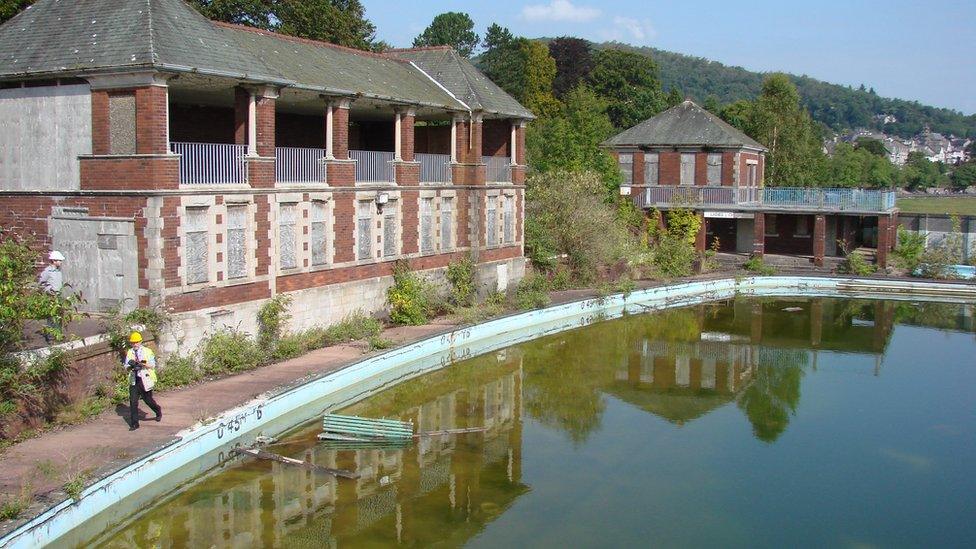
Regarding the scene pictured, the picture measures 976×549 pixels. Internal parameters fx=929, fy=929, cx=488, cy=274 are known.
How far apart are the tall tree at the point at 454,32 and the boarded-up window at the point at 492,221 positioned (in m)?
57.5

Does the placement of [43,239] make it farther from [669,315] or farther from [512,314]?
[669,315]

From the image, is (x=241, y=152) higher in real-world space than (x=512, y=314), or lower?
higher

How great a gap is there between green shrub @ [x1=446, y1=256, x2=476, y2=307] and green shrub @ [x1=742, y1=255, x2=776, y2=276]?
583 inches

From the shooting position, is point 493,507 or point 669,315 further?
point 669,315

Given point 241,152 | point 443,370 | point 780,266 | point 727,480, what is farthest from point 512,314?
point 780,266

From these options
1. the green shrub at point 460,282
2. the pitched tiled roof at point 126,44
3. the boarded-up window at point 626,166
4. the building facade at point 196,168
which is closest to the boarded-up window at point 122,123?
the building facade at point 196,168

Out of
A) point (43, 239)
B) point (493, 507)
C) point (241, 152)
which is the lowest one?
point (493, 507)

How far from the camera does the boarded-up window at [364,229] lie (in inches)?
898

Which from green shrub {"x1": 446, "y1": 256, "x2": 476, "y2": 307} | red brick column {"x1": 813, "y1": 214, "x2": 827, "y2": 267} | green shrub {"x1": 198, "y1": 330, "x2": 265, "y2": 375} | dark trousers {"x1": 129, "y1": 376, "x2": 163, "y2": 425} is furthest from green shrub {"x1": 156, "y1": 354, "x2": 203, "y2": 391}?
red brick column {"x1": 813, "y1": 214, "x2": 827, "y2": 267}

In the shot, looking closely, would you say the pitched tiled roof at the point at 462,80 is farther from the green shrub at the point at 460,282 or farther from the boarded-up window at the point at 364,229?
the boarded-up window at the point at 364,229

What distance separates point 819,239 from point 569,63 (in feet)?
148

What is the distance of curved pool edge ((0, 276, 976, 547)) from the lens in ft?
38.0

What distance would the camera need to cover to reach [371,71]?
25.5m

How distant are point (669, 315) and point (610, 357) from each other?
6905mm
